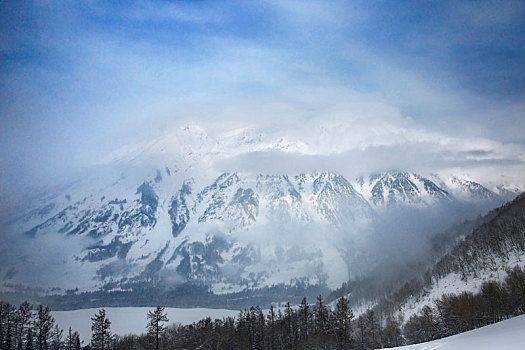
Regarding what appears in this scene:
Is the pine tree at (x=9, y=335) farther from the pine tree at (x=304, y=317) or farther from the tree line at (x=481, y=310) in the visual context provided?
the tree line at (x=481, y=310)

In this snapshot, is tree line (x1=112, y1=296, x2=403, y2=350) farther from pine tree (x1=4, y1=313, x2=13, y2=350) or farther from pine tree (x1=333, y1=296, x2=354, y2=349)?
pine tree (x1=4, y1=313, x2=13, y2=350)

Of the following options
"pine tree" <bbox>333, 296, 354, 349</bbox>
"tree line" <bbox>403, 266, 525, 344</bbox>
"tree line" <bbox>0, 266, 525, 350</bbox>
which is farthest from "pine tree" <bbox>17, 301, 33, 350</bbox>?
"tree line" <bbox>403, 266, 525, 344</bbox>

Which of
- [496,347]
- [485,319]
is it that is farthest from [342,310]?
[496,347]

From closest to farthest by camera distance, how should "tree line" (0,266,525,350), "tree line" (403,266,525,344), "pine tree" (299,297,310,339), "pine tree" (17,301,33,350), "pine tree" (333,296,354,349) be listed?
"pine tree" (333,296,354,349) → "tree line" (0,266,525,350) → "tree line" (403,266,525,344) → "pine tree" (17,301,33,350) → "pine tree" (299,297,310,339)

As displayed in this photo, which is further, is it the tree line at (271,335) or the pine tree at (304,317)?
the pine tree at (304,317)

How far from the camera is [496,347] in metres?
17.3

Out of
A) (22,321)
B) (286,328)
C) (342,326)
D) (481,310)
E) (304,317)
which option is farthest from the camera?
(286,328)

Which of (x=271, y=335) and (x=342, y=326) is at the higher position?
(x=342, y=326)

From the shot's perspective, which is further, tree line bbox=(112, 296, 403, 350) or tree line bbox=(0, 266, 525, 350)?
tree line bbox=(112, 296, 403, 350)

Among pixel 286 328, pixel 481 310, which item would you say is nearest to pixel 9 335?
pixel 286 328

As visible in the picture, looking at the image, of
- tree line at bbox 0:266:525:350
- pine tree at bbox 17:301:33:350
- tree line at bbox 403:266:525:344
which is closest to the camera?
tree line at bbox 0:266:525:350

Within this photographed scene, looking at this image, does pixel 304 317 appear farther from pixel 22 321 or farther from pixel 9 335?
pixel 22 321

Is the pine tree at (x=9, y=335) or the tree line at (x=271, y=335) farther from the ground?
the pine tree at (x=9, y=335)

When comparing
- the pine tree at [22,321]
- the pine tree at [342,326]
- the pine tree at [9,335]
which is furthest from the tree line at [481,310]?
the pine tree at [22,321]
